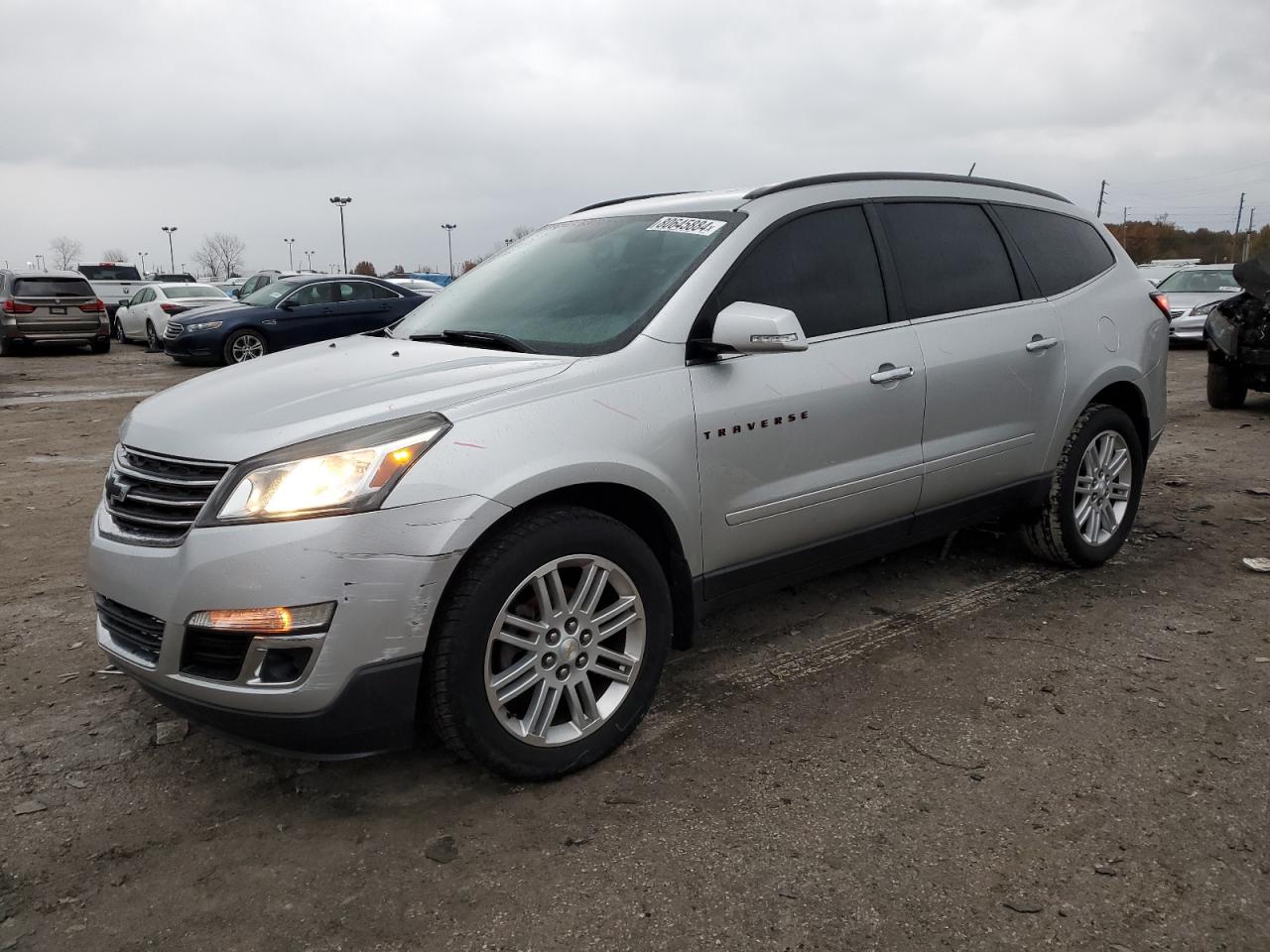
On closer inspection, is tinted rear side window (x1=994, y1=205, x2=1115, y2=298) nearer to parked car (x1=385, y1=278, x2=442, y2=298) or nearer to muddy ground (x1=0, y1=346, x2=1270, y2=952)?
muddy ground (x1=0, y1=346, x2=1270, y2=952)

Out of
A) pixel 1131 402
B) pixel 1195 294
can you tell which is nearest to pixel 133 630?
pixel 1131 402

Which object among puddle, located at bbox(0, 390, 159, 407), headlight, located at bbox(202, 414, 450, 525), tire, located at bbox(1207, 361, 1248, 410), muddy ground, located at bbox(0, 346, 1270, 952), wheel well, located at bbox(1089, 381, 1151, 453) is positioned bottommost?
muddy ground, located at bbox(0, 346, 1270, 952)

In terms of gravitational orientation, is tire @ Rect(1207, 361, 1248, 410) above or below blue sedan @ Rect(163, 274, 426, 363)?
below

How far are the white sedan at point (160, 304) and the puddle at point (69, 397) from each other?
20.1 ft

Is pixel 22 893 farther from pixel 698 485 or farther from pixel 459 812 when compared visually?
pixel 698 485

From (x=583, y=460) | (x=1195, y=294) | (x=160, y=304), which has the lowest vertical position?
(x=583, y=460)

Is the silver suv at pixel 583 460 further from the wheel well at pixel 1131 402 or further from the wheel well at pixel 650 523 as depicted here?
the wheel well at pixel 1131 402

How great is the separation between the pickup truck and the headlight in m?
30.6

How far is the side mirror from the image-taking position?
2.91 metres

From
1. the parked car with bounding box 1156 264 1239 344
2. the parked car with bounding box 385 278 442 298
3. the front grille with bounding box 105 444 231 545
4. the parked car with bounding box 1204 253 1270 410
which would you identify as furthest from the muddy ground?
the parked car with bounding box 1156 264 1239 344

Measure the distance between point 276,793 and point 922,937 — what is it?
1.82m

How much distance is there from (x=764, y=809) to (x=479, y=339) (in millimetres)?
1787

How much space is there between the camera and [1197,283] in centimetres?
1748

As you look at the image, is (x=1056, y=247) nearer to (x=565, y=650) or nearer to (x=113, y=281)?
(x=565, y=650)
